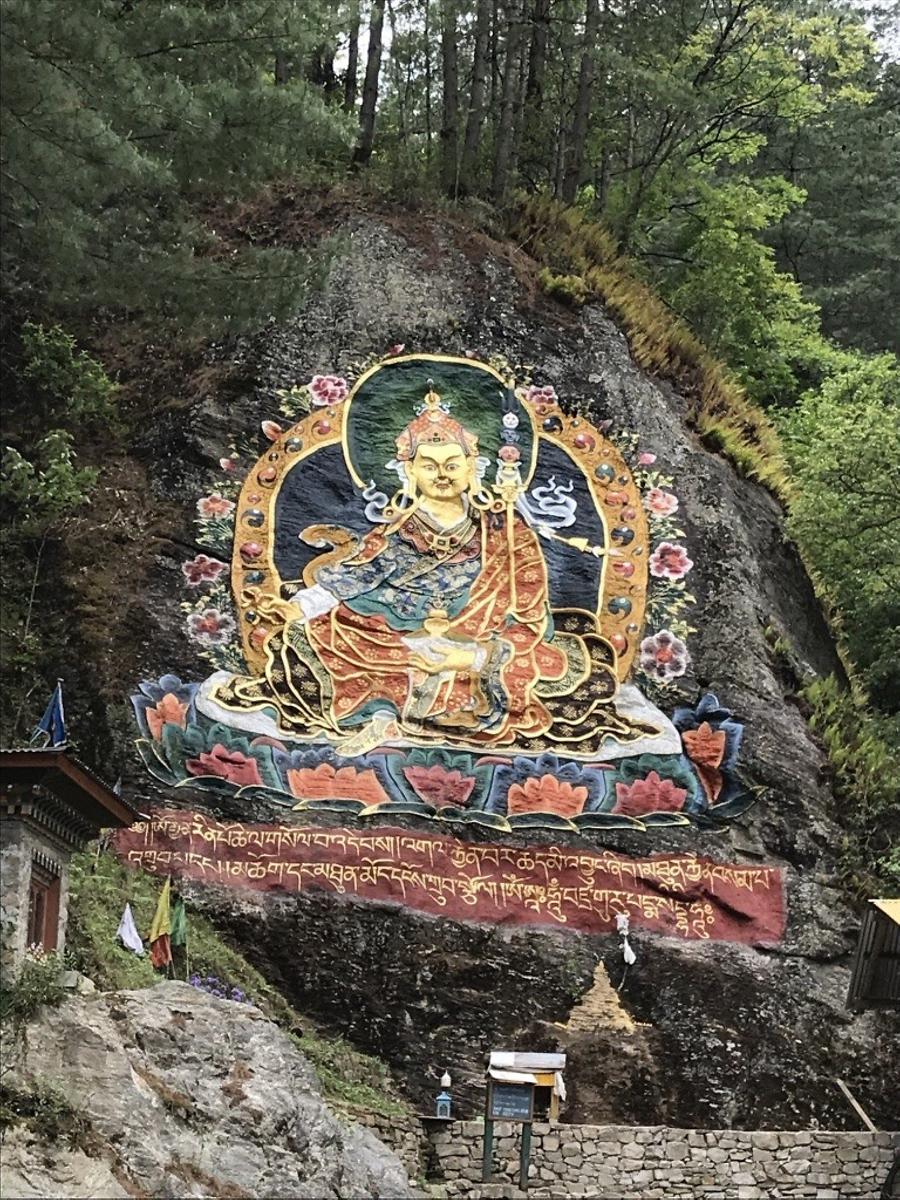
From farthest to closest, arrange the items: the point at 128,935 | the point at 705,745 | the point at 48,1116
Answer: the point at 705,745 < the point at 128,935 < the point at 48,1116

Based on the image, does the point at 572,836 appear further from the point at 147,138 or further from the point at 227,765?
the point at 147,138

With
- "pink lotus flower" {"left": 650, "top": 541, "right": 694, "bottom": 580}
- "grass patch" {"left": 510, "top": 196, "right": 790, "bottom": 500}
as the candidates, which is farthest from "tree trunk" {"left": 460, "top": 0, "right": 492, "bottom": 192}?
"pink lotus flower" {"left": 650, "top": 541, "right": 694, "bottom": 580}

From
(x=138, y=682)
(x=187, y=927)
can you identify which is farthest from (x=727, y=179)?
(x=187, y=927)

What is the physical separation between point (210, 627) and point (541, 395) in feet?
15.4

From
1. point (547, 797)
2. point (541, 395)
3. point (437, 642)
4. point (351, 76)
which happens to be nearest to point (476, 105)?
point (351, 76)

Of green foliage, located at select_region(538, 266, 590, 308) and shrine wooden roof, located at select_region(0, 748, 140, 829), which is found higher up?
green foliage, located at select_region(538, 266, 590, 308)

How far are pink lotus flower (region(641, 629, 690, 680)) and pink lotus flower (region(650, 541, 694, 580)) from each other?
2.31 feet

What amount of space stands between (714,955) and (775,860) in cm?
132

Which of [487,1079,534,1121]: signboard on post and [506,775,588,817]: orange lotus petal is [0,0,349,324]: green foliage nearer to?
[506,775,588,817]: orange lotus petal

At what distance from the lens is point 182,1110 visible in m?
12.3

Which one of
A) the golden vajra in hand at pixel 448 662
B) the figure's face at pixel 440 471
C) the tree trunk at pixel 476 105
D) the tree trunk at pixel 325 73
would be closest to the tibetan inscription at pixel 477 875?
the golden vajra in hand at pixel 448 662

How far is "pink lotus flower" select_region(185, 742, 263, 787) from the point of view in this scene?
17.7 meters

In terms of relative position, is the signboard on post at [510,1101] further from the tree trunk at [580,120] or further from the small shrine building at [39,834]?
the tree trunk at [580,120]

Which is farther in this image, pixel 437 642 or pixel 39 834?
pixel 437 642
